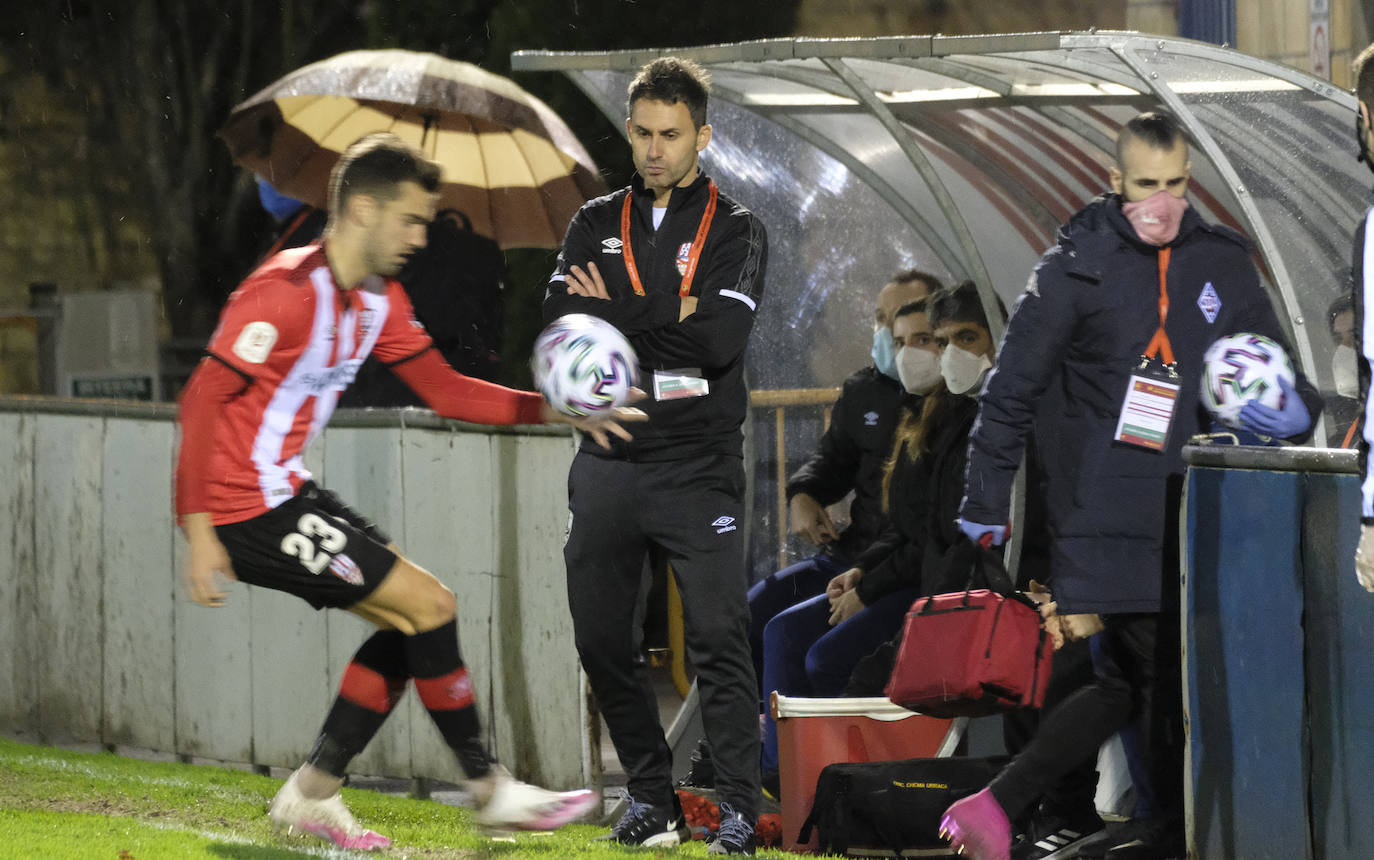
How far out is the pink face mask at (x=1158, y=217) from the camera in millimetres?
6125

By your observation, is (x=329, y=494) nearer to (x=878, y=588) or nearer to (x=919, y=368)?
(x=878, y=588)

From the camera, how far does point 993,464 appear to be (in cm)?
611

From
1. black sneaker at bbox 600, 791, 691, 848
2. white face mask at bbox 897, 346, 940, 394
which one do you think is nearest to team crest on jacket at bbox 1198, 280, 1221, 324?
white face mask at bbox 897, 346, 940, 394

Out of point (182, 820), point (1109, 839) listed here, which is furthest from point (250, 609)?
point (1109, 839)

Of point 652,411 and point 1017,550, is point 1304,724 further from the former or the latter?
point 652,411

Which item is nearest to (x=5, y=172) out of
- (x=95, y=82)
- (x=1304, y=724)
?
(x=95, y=82)

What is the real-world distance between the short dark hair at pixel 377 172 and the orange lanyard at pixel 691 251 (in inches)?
31.5

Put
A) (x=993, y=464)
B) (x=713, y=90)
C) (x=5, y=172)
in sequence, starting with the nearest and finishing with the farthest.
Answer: (x=993, y=464) → (x=713, y=90) → (x=5, y=172)

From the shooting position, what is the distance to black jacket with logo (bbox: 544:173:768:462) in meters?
6.18

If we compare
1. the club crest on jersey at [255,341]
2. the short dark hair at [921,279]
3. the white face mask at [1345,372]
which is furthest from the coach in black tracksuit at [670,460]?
the white face mask at [1345,372]

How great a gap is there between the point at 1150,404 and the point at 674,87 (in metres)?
1.79

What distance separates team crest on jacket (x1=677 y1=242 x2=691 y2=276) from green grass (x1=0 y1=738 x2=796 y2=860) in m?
1.83

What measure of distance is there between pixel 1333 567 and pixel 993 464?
1.08 m

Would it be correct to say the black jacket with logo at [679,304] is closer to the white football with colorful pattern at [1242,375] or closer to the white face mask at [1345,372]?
the white football with colorful pattern at [1242,375]
